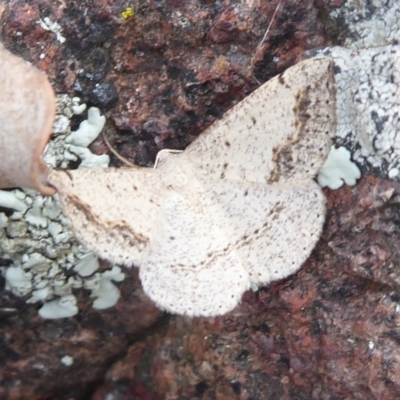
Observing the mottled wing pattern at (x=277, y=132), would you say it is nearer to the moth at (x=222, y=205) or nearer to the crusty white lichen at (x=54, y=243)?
the moth at (x=222, y=205)

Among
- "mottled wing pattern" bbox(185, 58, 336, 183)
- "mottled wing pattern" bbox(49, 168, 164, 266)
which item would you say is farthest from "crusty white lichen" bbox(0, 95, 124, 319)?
"mottled wing pattern" bbox(185, 58, 336, 183)

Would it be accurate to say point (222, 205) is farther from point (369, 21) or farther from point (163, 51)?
point (369, 21)

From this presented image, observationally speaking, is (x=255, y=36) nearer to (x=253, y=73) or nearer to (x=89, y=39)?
(x=253, y=73)

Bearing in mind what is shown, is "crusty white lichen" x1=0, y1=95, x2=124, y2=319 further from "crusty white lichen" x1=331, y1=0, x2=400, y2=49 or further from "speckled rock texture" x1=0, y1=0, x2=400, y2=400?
"crusty white lichen" x1=331, y1=0, x2=400, y2=49

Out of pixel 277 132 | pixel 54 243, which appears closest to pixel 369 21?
pixel 277 132

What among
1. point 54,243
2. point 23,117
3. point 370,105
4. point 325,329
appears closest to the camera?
point 23,117

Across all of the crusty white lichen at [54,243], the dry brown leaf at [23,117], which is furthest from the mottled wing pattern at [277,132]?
the dry brown leaf at [23,117]

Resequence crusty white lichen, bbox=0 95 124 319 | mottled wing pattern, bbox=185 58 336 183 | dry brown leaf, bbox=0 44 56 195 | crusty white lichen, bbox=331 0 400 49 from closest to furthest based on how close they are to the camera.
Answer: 1. dry brown leaf, bbox=0 44 56 195
2. mottled wing pattern, bbox=185 58 336 183
3. crusty white lichen, bbox=331 0 400 49
4. crusty white lichen, bbox=0 95 124 319
